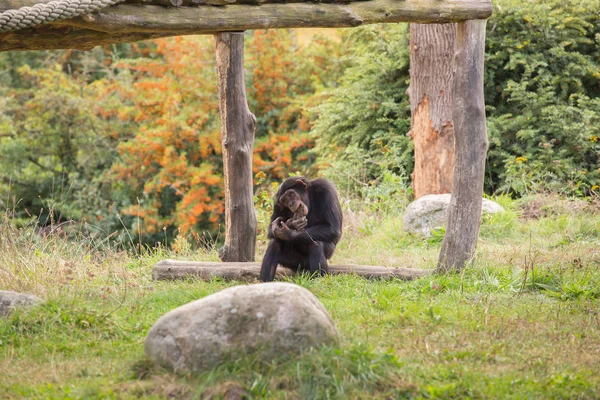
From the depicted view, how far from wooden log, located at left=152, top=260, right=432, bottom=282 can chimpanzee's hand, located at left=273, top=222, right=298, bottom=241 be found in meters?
0.44

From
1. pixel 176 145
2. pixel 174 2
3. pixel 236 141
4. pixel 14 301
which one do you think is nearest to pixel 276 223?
pixel 236 141

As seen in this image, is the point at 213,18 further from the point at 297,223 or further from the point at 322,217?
the point at 322,217

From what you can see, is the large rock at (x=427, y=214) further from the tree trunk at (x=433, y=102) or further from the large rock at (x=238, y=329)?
the large rock at (x=238, y=329)

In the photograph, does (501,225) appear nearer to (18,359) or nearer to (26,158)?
(18,359)

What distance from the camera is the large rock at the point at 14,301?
21.6 feet

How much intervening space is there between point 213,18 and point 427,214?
18.6 feet

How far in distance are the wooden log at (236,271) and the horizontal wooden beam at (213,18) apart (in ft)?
9.38

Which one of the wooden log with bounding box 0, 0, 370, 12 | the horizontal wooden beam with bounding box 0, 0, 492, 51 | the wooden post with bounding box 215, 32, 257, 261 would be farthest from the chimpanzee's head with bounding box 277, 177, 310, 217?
the wooden log with bounding box 0, 0, 370, 12

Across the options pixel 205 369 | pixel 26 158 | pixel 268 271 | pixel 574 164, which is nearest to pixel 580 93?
pixel 574 164

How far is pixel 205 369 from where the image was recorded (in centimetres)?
511

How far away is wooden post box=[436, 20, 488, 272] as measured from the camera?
8234 mm

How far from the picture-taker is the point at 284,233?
28.0 feet

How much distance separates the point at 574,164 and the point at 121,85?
501 inches

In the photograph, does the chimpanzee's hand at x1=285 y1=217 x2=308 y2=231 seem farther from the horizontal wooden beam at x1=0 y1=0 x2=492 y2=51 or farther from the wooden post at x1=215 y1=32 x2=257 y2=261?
the horizontal wooden beam at x1=0 y1=0 x2=492 y2=51
